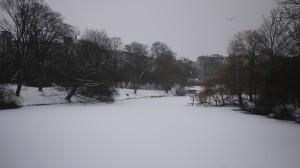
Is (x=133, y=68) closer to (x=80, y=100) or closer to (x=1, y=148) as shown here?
(x=80, y=100)

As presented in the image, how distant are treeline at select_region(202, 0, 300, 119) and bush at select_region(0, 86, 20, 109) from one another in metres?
22.2

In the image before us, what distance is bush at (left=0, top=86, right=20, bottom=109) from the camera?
1814 cm

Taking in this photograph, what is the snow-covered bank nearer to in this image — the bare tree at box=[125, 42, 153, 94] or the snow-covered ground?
the snow-covered ground

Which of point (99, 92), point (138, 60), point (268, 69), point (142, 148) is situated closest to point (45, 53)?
point (99, 92)

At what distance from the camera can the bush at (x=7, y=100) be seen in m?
18.1

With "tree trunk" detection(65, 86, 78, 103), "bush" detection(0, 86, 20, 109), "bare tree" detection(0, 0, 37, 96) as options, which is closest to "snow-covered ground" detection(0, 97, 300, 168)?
"bush" detection(0, 86, 20, 109)

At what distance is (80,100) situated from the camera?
1034 inches

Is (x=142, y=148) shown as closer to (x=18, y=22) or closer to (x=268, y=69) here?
(x=268, y=69)

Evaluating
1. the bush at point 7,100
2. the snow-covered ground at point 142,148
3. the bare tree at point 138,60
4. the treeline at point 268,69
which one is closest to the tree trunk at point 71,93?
the bush at point 7,100

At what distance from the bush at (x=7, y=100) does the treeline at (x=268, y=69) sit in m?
22.2

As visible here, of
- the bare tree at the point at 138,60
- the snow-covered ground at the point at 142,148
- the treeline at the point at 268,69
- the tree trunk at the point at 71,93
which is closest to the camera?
the snow-covered ground at the point at 142,148

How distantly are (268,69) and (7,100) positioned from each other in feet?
79.7

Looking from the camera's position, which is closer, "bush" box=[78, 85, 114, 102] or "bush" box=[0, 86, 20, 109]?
"bush" box=[0, 86, 20, 109]

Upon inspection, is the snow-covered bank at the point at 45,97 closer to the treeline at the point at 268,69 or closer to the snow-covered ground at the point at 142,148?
the snow-covered ground at the point at 142,148
